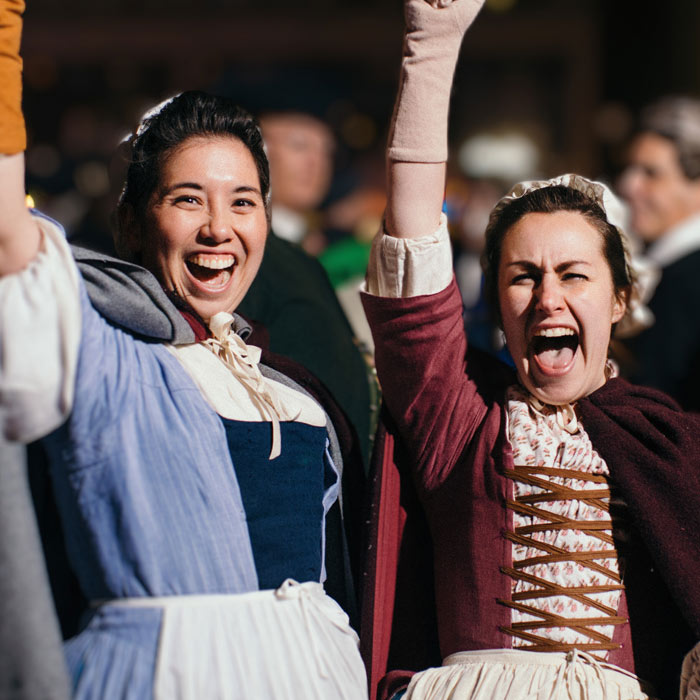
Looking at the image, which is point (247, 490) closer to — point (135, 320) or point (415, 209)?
point (135, 320)

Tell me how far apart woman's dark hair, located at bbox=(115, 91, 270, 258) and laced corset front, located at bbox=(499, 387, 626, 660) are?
0.92 metres

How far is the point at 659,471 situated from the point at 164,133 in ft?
4.11

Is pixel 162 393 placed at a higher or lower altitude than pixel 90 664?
higher

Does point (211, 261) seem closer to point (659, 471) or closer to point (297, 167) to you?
point (659, 471)

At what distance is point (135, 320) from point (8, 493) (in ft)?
1.33

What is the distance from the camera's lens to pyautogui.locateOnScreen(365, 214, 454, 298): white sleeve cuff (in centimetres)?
232

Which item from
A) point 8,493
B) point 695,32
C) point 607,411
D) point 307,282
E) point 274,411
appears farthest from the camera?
point 695,32

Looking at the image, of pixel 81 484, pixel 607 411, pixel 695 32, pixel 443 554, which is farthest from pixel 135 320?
pixel 695 32

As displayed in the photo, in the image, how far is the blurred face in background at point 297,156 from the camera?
180 inches

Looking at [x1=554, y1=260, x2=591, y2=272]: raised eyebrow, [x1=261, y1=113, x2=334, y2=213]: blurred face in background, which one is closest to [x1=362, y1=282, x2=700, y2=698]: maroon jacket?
[x1=554, y1=260, x2=591, y2=272]: raised eyebrow

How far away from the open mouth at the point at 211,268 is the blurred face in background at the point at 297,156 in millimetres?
2179

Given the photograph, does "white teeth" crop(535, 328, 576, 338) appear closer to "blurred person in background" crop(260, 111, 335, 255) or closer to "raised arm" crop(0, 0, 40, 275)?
"raised arm" crop(0, 0, 40, 275)

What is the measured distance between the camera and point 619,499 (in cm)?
236

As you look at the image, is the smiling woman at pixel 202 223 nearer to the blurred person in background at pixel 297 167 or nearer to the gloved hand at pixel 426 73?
the gloved hand at pixel 426 73
